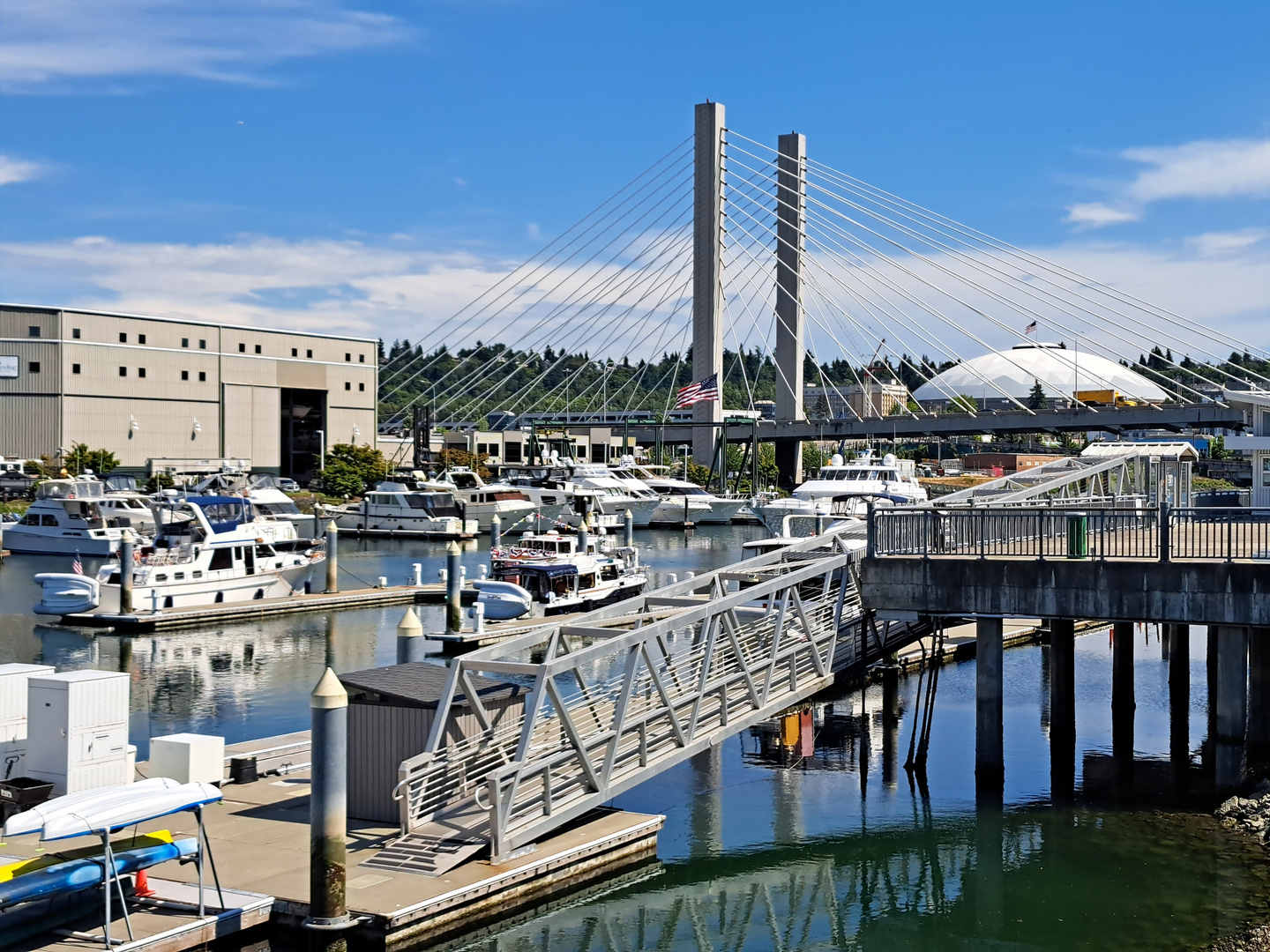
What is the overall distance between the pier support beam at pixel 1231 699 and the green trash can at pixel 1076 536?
8.15 feet

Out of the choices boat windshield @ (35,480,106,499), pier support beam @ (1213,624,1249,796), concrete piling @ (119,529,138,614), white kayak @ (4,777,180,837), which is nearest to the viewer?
white kayak @ (4,777,180,837)

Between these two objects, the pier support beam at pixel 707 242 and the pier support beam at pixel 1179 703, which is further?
the pier support beam at pixel 707 242

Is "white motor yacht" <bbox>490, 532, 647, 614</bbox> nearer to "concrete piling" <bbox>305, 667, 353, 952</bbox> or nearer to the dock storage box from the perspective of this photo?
the dock storage box

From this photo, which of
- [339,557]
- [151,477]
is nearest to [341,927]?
[339,557]

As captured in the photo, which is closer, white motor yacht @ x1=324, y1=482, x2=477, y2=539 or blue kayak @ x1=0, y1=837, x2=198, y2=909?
blue kayak @ x1=0, y1=837, x2=198, y2=909

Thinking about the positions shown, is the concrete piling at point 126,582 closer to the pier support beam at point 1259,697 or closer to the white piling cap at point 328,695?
the white piling cap at point 328,695

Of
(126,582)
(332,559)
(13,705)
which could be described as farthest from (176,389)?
(13,705)

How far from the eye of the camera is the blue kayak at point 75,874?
14.7m

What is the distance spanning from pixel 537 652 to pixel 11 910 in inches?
1059

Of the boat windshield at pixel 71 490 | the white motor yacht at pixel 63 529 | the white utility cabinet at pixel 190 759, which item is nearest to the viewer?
the white utility cabinet at pixel 190 759

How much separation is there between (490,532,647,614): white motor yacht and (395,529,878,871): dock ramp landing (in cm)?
2167

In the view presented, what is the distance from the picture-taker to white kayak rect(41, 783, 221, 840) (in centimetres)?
1467

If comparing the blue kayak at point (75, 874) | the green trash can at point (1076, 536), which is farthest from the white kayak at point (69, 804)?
the green trash can at point (1076, 536)

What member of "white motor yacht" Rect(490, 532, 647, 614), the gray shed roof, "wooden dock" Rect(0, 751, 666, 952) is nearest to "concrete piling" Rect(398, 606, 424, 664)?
the gray shed roof
